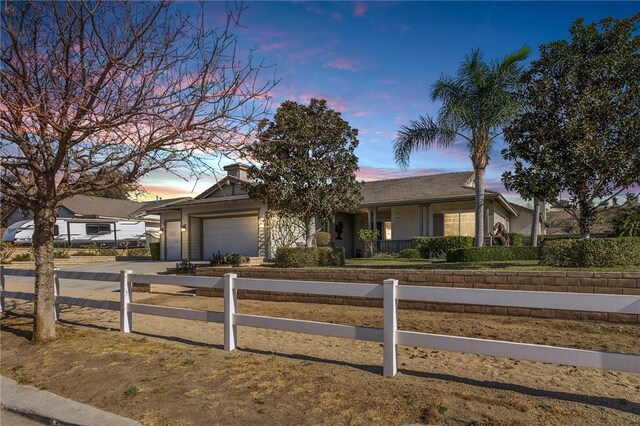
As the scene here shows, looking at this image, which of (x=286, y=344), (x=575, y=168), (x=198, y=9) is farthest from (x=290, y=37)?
(x=575, y=168)

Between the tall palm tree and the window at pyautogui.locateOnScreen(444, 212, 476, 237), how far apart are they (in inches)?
238

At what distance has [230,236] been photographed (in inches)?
1072

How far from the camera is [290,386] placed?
517cm

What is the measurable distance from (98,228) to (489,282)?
37.9 metres

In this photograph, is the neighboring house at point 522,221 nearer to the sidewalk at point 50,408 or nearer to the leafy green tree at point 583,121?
the leafy green tree at point 583,121

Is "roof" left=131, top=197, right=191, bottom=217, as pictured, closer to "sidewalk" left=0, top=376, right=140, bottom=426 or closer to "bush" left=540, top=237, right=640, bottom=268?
"bush" left=540, top=237, right=640, bottom=268

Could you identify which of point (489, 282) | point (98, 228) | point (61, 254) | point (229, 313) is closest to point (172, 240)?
point (61, 254)

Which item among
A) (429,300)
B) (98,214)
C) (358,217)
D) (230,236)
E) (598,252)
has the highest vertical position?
(98,214)

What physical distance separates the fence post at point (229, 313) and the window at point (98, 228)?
37718 millimetres

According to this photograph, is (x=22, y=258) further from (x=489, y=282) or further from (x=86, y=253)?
(x=489, y=282)

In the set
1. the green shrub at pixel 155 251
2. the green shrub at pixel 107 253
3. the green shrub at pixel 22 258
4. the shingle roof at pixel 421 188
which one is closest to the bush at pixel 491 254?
the shingle roof at pixel 421 188

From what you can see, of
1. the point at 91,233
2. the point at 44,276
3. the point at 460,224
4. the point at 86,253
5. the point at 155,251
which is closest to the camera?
the point at 44,276

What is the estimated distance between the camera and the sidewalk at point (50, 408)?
4.60 meters

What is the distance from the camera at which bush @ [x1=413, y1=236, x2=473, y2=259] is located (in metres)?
20.9
